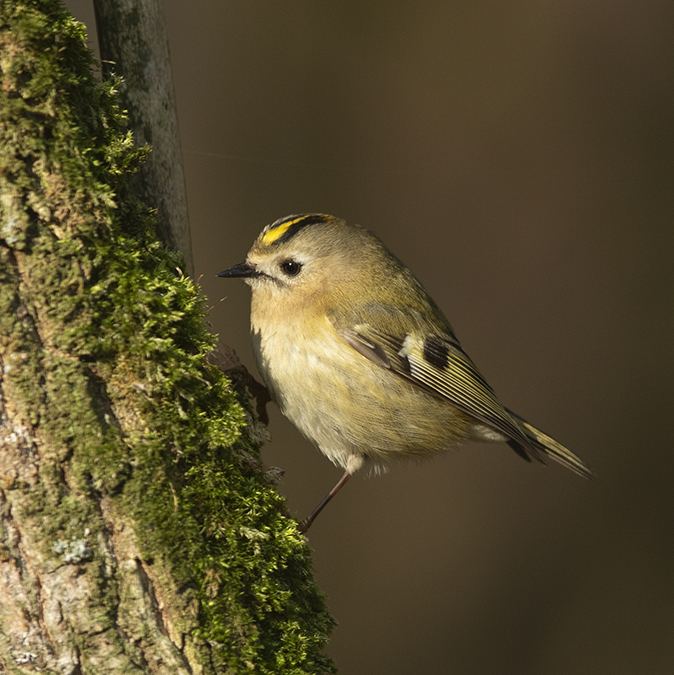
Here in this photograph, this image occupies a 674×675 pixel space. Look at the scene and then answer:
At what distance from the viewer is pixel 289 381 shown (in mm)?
1856

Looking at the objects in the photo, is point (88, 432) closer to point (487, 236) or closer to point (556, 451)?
point (556, 451)

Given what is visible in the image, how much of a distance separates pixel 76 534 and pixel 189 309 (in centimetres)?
41

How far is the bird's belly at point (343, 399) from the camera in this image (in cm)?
186

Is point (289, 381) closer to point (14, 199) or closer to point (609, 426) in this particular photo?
point (14, 199)

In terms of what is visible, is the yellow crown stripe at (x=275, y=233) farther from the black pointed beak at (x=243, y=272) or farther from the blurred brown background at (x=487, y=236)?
the blurred brown background at (x=487, y=236)

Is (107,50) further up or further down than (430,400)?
further up

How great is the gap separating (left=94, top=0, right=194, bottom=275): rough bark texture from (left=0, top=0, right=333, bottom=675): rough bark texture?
0.97 ft

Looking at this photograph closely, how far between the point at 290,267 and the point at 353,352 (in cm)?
34

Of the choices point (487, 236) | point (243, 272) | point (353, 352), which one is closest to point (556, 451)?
point (353, 352)

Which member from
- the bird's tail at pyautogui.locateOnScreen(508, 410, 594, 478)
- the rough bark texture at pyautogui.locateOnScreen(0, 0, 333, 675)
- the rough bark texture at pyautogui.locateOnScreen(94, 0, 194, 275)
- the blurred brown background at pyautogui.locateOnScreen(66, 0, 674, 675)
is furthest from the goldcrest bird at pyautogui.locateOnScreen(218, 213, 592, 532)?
the blurred brown background at pyautogui.locateOnScreen(66, 0, 674, 675)

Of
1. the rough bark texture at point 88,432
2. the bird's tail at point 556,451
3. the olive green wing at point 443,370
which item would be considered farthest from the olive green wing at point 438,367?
the rough bark texture at point 88,432

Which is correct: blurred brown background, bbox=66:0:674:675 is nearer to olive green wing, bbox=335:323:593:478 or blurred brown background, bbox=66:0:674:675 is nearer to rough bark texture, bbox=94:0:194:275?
olive green wing, bbox=335:323:593:478

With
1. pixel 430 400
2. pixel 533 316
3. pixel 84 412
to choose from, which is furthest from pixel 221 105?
pixel 84 412

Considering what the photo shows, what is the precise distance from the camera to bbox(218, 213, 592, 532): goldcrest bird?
1.88m
